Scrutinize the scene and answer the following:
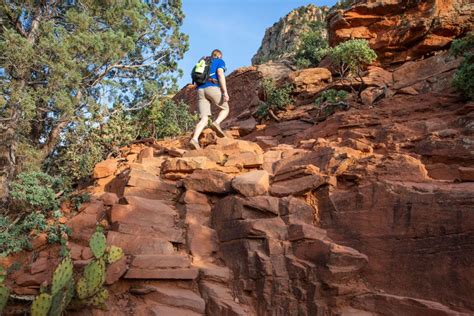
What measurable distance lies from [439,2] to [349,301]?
1425 cm

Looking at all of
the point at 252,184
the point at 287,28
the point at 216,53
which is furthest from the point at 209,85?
the point at 287,28

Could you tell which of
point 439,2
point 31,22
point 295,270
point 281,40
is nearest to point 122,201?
point 295,270

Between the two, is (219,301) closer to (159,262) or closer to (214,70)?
(159,262)

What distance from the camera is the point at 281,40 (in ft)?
150

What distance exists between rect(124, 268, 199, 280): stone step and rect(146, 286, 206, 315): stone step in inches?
7.7

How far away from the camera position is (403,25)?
1583 centimetres

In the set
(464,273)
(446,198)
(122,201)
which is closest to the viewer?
(464,273)

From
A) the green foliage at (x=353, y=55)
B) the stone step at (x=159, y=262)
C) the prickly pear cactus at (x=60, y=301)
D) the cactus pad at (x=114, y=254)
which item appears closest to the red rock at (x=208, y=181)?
the stone step at (x=159, y=262)

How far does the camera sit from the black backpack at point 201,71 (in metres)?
9.65

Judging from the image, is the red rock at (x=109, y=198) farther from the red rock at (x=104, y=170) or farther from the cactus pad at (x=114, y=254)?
the cactus pad at (x=114, y=254)

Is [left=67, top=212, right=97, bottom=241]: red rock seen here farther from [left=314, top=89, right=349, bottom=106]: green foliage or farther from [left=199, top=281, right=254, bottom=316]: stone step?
[left=314, top=89, right=349, bottom=106]: green foliage

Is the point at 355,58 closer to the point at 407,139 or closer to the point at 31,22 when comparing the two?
the point at 407,139

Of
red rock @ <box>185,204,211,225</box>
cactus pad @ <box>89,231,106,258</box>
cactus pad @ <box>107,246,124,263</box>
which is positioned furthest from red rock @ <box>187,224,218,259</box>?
cactus pad @ <box>89,231,106,258</box>

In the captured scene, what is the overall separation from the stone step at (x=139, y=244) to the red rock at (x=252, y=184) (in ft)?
5.55
